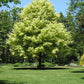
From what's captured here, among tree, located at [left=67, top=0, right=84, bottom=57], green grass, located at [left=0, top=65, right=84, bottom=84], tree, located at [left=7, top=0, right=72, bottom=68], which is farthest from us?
tree, located at [left=7, top=0, right=72, bottom=68]

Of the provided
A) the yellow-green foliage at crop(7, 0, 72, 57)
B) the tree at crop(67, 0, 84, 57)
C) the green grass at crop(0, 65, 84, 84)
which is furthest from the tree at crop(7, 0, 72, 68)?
the green grass at crop(0, 65, 84, 84)

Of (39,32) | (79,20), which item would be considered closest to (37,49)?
(39,32)

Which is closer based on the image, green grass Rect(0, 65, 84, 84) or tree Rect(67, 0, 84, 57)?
green grass Rect(0, 65, 84, 84)

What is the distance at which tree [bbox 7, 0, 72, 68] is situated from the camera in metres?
29.9

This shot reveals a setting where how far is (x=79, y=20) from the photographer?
23797 millimetres

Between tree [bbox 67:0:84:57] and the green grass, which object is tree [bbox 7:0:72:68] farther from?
the green grass

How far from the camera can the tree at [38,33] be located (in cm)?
2988

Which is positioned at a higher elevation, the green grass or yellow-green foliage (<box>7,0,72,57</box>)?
yellow-green foliage (<box>7,0,72,57</box>)

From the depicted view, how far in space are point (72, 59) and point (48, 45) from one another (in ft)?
114

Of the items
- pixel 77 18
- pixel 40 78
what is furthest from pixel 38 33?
pixel 40 78

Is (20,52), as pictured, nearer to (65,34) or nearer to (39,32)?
(39,32)

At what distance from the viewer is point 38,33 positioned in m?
32.1

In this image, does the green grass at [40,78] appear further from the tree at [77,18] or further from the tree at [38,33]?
the tree at [38,33]

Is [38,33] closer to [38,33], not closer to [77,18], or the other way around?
[38,33]
